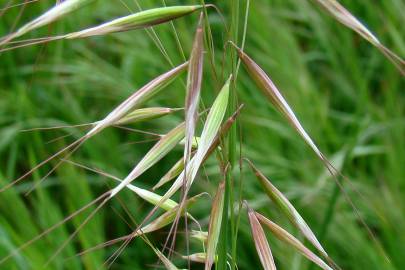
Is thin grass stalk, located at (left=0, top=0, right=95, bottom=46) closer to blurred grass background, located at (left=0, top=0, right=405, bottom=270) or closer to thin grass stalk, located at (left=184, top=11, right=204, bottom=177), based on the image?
thin grass stalk, located at (left=184, top=11, right=204, bottom=177)

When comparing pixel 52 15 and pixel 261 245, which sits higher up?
pixel 52 15

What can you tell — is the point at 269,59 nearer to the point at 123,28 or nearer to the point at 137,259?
the point at 137,259

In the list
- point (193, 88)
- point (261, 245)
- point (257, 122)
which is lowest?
point (257, 122)

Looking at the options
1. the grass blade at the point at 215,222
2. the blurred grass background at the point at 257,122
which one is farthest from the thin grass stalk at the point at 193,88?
the blurred grass background at the point at 257,122

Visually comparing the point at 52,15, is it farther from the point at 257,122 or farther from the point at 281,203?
the point at 257,122

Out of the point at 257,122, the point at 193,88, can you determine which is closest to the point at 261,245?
the point at 193,88

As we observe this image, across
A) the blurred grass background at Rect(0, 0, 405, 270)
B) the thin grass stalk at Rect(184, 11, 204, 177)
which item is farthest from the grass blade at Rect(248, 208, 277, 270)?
the blurred grass background at Rect(0, 0, 405, 270)
